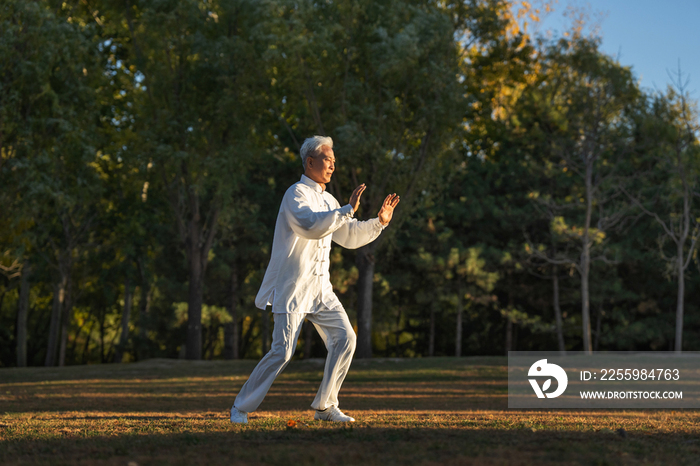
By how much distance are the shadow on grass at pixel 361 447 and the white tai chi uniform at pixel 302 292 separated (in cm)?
49

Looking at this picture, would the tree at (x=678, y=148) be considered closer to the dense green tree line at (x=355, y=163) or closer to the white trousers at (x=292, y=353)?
the dense green tree line at (x=355, y=163)

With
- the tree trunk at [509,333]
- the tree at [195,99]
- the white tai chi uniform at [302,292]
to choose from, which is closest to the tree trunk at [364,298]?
the tree at [195,99]

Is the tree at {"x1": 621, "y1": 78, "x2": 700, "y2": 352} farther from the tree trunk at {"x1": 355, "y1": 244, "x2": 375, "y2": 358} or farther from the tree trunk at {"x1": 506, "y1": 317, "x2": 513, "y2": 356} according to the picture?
the tree trunk at {"x1": 355, "y1": 244, "x2": 375, "y2": 358}

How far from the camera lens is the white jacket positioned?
5.46 m

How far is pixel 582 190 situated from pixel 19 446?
87.5ft

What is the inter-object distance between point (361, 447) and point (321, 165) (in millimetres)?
2526

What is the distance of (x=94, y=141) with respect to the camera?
22078 millimetres

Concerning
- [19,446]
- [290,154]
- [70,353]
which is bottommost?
[70,353]

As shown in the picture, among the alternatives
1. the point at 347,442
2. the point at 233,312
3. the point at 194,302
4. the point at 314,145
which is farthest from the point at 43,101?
the point at 347,442

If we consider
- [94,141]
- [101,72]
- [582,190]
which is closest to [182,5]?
[101,72]

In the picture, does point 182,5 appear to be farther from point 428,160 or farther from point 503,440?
point 503,440

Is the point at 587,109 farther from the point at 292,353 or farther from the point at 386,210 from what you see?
the point at 292,353

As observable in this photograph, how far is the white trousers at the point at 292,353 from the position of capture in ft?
18.2

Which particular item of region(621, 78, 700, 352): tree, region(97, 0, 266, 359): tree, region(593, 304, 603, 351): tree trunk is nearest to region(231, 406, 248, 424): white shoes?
region(97, 0, 266, 359): tree
